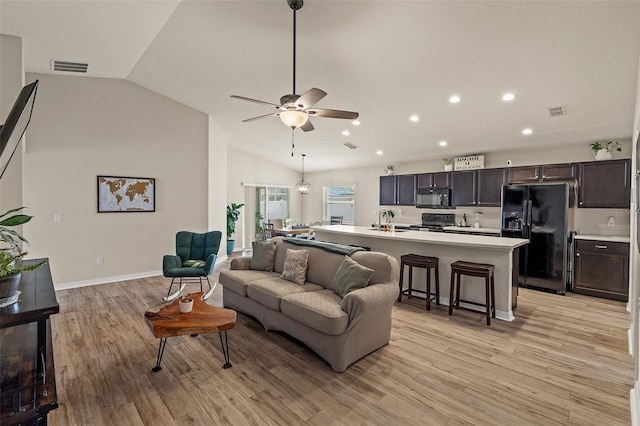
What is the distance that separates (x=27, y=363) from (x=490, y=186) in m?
6.59

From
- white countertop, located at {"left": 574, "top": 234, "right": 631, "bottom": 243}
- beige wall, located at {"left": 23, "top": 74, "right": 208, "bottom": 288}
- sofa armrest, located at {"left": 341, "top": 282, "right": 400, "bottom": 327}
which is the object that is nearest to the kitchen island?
sofa armrest, located at {"left": 341, "top": 282, "right": 400, "bottom": 327}

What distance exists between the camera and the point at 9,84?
356 cm

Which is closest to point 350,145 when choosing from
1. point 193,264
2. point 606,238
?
point 193,264

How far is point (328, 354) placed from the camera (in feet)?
Result: 8.67

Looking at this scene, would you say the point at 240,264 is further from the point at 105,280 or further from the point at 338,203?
the point at 338,203

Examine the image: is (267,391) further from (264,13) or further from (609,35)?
(609,35)

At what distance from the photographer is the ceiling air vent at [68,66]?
4.29 m

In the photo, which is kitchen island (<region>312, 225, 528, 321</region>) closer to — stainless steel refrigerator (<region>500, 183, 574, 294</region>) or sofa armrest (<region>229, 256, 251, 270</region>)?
stainless steel refrigerator (<region>500, 183, 574, 294</region>)

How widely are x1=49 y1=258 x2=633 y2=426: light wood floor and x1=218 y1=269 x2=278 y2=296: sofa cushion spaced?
39 cm

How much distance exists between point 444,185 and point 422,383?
500 cm

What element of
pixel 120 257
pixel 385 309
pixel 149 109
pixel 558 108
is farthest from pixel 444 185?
pixel 120 257

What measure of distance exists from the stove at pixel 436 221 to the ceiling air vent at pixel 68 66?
6.46m

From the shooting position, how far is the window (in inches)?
359

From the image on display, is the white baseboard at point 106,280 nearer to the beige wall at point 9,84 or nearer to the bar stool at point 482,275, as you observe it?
the beige wall at point 9,84
